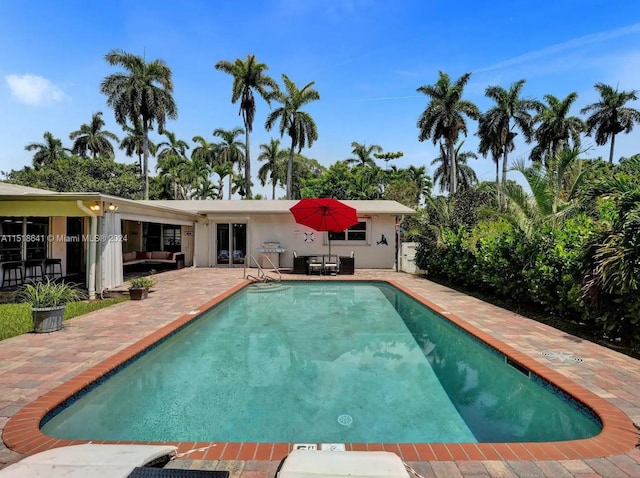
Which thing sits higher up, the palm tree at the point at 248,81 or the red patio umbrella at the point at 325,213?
the palm tree at the point at 248,81

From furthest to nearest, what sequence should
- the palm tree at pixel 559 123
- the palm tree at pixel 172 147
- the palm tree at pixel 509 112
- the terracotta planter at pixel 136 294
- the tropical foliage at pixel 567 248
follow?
the palm tree at pixel 172 147 < the palm tree at pixel 509 112 < the palm tree at pixel 559 123 < the terracotta planter at pixel 136 294 < the tropical foliage at pixel 567 248

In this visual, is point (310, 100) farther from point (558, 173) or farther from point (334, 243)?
point (558, 173)

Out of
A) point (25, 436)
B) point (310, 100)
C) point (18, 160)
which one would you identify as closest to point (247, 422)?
point (25, 436)

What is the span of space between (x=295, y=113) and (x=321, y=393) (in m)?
31.8

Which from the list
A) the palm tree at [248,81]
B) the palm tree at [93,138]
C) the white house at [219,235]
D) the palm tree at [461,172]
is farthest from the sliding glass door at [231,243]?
the palm tree at [93,138]

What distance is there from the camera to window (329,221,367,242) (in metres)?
18.3

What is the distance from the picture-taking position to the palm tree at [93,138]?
44.1 meters

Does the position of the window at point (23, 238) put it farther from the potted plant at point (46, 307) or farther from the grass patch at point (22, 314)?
the potted plant at point (46, 307)

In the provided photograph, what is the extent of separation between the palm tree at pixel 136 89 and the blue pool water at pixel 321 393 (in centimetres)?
2764

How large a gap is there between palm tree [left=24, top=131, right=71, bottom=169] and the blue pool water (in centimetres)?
4866

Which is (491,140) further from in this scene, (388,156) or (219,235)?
(219,235)

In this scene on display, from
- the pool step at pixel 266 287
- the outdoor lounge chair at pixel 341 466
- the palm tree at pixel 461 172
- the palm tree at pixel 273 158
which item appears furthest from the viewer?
the palm tree at pixel 461 172

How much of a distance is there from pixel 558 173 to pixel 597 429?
6.89 m

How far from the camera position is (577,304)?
261 inches
